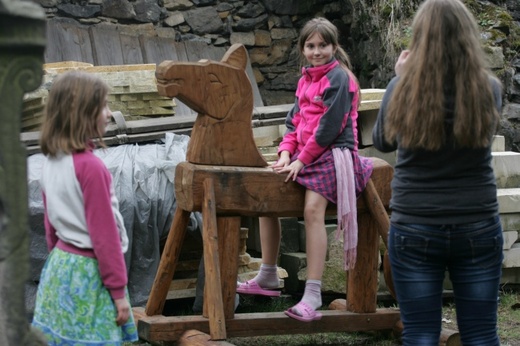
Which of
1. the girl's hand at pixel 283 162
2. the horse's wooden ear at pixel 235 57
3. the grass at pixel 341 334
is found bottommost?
the grass at pixel 341 334

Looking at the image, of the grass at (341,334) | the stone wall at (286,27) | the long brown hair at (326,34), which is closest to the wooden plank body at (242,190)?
the long brown hair at (326,34)

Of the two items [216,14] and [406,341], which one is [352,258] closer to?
[406,341]

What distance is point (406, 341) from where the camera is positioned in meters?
3.71

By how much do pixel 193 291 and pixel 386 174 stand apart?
152 cm

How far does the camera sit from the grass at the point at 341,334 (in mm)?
5688

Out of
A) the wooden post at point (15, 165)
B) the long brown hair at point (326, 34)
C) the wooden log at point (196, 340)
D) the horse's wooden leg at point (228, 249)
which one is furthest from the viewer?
the long brown hair at point (326, 34)

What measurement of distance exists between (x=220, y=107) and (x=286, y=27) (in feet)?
15.9

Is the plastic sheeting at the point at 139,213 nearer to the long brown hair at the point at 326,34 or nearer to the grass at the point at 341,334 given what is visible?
the grass at the point at 341,334

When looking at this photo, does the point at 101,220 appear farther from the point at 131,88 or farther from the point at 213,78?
the point at 131,88

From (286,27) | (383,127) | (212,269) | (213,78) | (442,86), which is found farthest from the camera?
(286,27)

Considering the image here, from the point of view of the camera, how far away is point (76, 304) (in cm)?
350

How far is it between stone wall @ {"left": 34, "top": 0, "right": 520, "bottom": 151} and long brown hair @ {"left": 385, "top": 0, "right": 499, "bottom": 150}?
4.34 meters

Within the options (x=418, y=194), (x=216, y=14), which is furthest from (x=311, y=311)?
(x=216, y=14)

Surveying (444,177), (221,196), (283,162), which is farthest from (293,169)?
(444,177)
